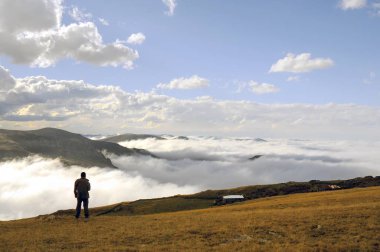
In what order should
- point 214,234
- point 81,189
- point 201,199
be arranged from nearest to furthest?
1. point 214,234
2. point 81,189
3. point 201,199

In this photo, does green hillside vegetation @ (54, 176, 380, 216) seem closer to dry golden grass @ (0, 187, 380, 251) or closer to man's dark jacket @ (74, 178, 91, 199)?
man's dark jacket @ (74, 178, 91, 199)

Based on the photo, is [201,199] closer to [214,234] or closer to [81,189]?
[81,189]

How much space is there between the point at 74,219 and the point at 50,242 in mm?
10791

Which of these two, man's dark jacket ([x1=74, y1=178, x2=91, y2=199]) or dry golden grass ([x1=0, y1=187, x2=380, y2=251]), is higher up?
man's dark jacket ([x1=74, y1=178, x2=91, y2=199])

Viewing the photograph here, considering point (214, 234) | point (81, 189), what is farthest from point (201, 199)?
point (214, 234)

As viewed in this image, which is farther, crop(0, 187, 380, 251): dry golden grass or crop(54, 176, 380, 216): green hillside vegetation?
crop(54, 176, 380, 216): green hillside vegetation

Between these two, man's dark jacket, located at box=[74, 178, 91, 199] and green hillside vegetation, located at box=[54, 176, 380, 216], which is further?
green hillside vegetation, located at box=[54, 176, 380, 216]

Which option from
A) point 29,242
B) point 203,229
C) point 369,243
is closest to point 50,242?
point 29,242

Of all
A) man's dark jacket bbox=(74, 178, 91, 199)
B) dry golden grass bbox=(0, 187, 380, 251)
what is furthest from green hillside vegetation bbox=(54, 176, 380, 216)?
dry golden grass bbox=(0, 187, 380, 251)

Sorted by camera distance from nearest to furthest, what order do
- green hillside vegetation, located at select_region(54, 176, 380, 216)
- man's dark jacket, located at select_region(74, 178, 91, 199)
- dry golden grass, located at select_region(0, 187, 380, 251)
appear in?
1. dry golden grass, located at select_region(0, 187, 380, 251)
2. man's dark jacket, located at select_region(74, 178, 91, 199)
3. green hillside vegetation, located at select_region(54, 176, 380, 216)

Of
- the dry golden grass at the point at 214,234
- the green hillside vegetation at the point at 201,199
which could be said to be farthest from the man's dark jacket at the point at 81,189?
the green hillside vegetation at the point at 201,199

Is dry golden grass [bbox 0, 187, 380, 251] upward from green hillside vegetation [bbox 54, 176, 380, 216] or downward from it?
downward

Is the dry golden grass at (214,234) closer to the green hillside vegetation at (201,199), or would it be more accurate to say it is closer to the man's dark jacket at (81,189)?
the man's dark jacket at (81,189)

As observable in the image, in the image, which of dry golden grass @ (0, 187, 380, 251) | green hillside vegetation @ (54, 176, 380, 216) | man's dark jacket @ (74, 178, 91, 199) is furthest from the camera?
green hillside vegetation @ (54, 176, 380, 216)
